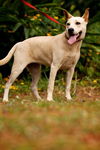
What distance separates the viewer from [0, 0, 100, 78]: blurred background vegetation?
9.51 m

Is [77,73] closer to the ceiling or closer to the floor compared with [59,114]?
closer to the floor

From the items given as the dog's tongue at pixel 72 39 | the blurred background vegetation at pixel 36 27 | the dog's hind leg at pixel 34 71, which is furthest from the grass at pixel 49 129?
the blurred background vegetation at pixel 36 27

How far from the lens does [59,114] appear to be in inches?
177

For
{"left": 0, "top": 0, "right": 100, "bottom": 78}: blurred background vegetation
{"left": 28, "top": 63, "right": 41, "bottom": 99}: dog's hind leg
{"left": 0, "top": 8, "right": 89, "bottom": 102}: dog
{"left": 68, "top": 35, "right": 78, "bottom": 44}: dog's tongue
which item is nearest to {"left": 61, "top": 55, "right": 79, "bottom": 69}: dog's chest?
{"left": 0, "top": 8, "right": 89, "bottom": 102}: dog

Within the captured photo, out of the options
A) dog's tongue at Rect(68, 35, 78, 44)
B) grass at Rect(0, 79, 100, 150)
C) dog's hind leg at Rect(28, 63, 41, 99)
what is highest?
dog's tongue at Rect(68, 35, 78, 44)

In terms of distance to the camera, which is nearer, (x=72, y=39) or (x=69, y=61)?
(x=72, y=39)

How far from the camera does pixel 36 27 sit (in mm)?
9703

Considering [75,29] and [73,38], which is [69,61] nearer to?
[73,38]

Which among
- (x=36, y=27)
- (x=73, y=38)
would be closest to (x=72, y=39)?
(x=73, y=38)

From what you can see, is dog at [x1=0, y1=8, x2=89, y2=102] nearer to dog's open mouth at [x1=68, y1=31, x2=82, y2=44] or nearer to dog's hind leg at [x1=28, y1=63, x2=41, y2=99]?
dog's open mouth at [x1=68, y1=31, x2=82, y2=44]

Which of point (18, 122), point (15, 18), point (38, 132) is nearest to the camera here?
point (38, 132)

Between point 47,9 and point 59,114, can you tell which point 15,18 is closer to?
point 47,9

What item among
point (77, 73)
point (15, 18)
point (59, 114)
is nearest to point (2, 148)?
point (59, 114)

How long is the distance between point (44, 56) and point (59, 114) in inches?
123
